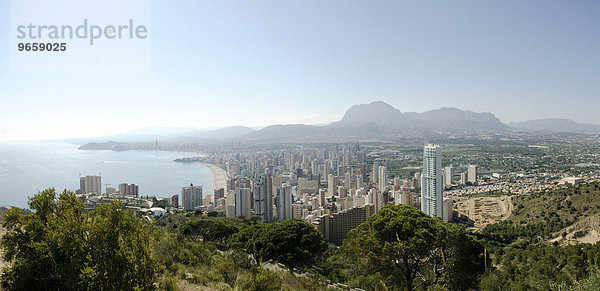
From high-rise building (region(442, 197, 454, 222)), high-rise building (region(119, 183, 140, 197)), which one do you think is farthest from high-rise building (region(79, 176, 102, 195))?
high-rise building (region(442, 197, 454, 222))

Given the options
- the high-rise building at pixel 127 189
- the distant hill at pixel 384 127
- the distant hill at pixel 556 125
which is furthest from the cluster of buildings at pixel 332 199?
the distant hill at pixel 556 125

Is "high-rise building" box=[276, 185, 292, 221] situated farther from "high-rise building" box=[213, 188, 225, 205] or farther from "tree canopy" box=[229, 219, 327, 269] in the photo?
"tree canopy" box=[229, 219, 327, 269]

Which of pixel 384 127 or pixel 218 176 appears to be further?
pixel 384 127

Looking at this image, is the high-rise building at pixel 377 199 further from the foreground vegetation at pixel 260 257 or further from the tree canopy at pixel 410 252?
the tree canopy at pixel 410 252

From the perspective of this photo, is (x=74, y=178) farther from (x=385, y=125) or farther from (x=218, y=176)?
(x=385, y=125)

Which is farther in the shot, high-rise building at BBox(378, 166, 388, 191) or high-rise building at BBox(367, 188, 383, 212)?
high-rise building at BBox(378, 166, 388, 191)

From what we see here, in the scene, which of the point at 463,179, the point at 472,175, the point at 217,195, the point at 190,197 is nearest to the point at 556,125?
the point at 472,175
